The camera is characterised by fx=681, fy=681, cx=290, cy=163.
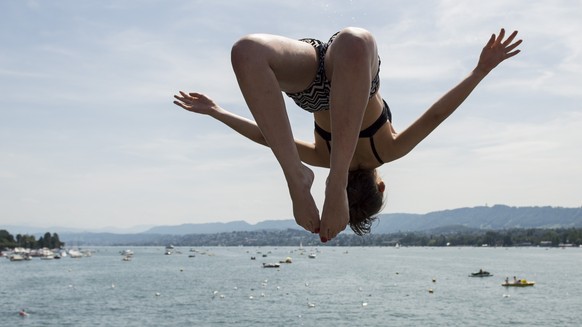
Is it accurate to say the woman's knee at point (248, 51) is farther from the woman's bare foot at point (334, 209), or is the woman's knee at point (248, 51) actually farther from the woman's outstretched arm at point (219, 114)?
the woman's outstretched arm at point (219, 114)

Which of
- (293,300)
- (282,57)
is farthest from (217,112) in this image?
(293,300)

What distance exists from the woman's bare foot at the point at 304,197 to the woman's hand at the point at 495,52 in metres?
1.31

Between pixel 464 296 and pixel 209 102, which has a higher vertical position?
pixel 209 102

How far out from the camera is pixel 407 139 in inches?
157

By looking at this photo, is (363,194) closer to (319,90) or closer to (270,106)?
(319,90)

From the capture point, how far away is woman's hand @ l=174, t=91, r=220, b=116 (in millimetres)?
4621

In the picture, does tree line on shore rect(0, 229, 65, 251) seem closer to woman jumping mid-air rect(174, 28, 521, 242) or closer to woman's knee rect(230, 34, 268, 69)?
woman jumping mid-air rect(174, 28, 521, 242)

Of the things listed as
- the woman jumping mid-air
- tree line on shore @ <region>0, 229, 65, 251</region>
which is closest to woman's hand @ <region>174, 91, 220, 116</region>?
the woman jumping mid-air

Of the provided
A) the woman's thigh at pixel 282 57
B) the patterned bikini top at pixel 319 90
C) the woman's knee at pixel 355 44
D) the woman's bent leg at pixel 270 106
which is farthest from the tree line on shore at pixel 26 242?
the woman's knee at pixel 355 44

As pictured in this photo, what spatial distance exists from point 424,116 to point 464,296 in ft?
198

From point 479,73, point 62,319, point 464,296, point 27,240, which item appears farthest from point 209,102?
point 27,240

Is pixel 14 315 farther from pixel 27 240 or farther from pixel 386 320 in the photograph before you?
pixel 27 240

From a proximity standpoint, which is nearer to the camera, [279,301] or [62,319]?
[62,319]

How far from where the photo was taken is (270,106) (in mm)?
3170
